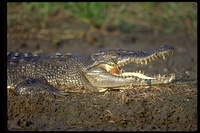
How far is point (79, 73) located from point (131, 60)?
72 centimetres

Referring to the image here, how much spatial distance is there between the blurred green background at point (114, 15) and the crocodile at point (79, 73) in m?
3.21

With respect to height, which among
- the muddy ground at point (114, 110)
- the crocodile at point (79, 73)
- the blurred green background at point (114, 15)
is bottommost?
the muddy ground at point (114, 110)

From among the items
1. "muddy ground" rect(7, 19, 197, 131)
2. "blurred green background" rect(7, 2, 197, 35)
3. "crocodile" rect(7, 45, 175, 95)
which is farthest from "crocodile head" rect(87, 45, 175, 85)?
"blurred green background" rect(7, 2, 197, 35)

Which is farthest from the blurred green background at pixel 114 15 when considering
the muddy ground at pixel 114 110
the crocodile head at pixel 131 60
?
the crocodile head at pixel 131 60

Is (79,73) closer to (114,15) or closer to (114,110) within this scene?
(114,110)

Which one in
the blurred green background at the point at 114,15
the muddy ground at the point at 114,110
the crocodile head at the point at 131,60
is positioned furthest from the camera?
the blurred green background at the point at 114,15

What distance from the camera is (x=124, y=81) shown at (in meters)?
6.30

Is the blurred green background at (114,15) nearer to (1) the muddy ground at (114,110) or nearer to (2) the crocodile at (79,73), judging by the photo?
(2) the crocodile at (79,73)

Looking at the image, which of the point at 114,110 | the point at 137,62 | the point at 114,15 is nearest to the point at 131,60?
the point at 137,62

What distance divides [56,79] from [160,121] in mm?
1692

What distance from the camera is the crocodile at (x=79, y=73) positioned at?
6.35m

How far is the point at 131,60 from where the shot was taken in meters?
6.43

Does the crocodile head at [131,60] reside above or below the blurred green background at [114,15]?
below

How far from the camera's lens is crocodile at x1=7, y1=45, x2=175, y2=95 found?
20.8 feet
